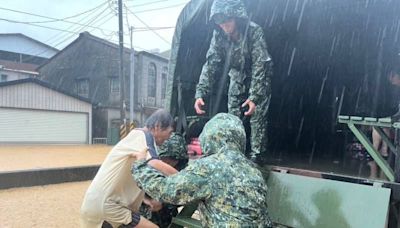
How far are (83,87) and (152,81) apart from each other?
19.3 ft

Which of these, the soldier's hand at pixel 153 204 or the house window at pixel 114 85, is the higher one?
the house window at pixel 114 85

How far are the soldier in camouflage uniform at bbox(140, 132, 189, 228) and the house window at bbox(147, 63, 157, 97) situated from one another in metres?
24.0

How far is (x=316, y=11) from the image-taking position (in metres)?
4.91

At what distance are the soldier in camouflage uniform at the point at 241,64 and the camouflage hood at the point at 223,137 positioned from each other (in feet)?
4.55

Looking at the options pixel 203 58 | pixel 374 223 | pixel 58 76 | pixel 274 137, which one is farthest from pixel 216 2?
pixel 58 76

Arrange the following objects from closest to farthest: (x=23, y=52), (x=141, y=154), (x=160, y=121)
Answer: (x=141, y=154), (x=160, y=121), (x=23, y=52)

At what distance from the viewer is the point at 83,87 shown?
2978 centimetres

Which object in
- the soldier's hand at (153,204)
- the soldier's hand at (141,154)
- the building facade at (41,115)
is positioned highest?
the soldier's hand at (141,154)

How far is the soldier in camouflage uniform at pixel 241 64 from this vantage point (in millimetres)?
3562

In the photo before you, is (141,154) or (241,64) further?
(241,64)

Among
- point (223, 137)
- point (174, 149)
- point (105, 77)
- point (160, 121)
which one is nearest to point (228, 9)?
point (160, 121)

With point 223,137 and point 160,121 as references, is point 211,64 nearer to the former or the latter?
point 160,121

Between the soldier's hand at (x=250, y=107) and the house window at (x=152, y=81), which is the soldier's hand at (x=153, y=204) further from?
the house window at (x=152, y=81)

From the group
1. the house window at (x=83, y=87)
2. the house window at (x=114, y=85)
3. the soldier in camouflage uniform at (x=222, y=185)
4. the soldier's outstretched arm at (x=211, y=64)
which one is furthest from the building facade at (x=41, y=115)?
the soldier in camouflage uniform at (x=222, y=185)
